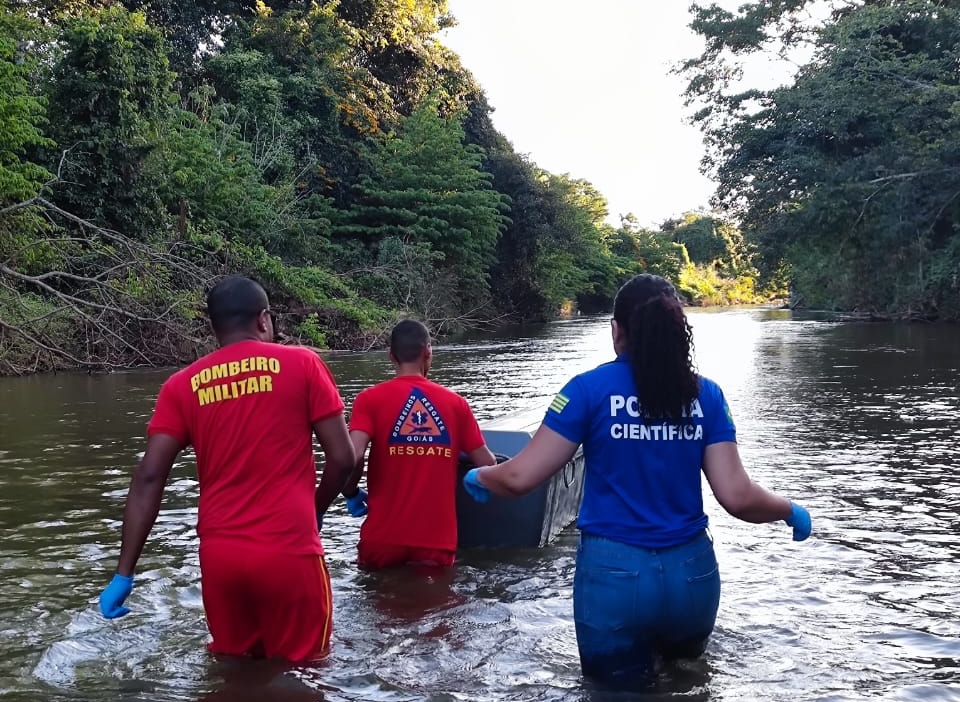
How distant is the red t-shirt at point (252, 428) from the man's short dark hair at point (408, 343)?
1.66 meters

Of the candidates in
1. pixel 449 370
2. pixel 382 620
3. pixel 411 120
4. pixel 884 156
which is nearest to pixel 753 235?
pixel 884 156

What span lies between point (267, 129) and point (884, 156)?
19.7 metres

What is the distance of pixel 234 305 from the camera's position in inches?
145

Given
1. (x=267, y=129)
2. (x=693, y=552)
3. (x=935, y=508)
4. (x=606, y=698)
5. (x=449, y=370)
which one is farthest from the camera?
(x=267, y=129)

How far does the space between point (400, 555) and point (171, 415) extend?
214 centimetres

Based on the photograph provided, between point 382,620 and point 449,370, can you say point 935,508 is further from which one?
point 449,370

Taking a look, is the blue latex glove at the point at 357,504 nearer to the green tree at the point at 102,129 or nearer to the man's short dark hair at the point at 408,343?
the man's short dark hair at the point at 408,343

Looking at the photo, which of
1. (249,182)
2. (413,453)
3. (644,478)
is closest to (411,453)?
(413,453)

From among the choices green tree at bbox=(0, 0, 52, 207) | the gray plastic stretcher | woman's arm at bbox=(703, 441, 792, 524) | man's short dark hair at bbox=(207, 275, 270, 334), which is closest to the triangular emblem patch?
the gray plastic stretcher

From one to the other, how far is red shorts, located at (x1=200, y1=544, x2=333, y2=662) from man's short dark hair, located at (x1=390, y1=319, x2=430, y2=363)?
69.2 inches

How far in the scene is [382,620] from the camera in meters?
5.11

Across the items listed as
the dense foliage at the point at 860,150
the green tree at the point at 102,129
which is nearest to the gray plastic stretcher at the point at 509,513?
the green tree at the point at 102,129

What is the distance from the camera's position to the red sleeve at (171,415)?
363cm

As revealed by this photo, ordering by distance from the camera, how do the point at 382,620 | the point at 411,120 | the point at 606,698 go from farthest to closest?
the point at 411,120
the point at 382,620
the point at 606,698
